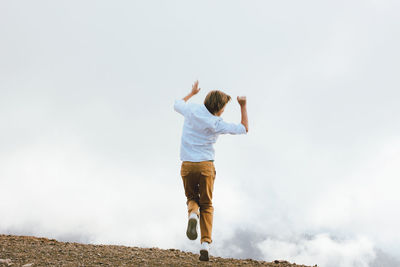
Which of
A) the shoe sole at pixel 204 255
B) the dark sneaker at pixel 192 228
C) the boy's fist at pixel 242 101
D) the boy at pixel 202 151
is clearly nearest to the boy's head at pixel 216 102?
the boy at pixel 202 151

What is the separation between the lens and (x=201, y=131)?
26.2ft

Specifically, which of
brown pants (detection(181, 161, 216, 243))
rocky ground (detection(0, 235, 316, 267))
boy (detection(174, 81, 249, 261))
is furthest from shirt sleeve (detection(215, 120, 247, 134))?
rocky ground (detection(0, 235, 316, 267))

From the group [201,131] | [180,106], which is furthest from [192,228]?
[180,106]

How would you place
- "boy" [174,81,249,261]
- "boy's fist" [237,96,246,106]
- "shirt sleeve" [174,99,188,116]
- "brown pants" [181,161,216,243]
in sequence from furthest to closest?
"shirt sleeve" [174,99,188,116] < "boy's fist" [237,96,246,106] < "brown pants" [181,161,216,243] < "boy" [174,81,249,261]

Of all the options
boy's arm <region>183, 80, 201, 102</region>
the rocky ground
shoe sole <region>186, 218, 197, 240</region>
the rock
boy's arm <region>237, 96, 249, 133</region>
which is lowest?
the rock

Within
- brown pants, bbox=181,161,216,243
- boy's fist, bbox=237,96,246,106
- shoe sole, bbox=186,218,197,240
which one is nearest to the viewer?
shoe sole, bbox=186,218,197,240

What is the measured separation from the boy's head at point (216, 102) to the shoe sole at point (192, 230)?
6.95 ft

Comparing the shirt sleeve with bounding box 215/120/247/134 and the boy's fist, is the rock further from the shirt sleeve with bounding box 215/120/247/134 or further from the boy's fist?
the boy's fist

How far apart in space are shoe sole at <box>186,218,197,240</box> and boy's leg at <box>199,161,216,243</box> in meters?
0.41

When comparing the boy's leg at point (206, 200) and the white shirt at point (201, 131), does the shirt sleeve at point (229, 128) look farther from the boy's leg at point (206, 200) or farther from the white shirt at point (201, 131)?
the boy's leg at point (206, 200)

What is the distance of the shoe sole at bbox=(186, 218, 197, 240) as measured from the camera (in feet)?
25.5

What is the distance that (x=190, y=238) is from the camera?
7777mm

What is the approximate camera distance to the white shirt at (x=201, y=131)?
25.8 ft

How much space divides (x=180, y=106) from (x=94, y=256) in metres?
3.86
